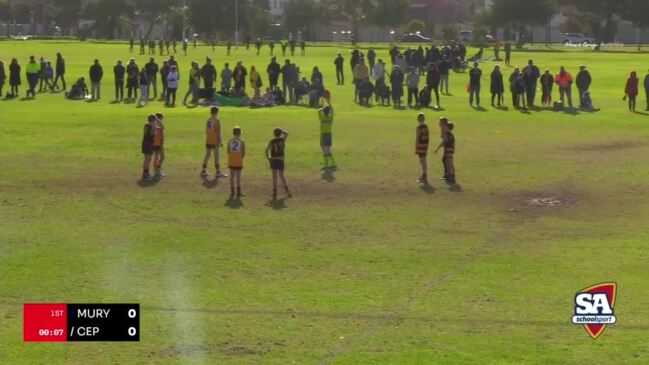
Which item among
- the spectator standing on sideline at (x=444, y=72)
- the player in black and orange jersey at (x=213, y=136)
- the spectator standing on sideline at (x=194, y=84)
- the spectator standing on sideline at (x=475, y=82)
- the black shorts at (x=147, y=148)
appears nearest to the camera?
the black shorts at (x=147, y=148)

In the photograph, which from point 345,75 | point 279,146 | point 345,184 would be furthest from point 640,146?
point 345,75

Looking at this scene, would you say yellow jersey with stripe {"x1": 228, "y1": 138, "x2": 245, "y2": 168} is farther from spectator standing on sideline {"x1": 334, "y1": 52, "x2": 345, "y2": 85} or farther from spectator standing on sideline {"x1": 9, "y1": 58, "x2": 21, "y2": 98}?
spectator standing on sideline {"x1": 334, "y1": 52, "x2": 345, "y2": 85}

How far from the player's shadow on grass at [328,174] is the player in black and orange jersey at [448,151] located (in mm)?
2649

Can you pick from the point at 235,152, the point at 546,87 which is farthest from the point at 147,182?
the point at 546,87

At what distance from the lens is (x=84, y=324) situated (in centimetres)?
1374

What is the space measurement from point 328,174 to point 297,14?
10991 centimetres

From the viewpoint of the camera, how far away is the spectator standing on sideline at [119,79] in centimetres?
4509

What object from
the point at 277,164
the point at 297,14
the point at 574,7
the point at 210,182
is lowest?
the point at 210,182

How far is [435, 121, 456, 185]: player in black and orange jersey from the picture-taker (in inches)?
1032

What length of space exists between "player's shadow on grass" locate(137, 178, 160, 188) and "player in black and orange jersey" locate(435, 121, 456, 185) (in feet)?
21.4

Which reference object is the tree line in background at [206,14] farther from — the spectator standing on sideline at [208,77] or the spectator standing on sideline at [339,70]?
the spectator standing on sideline at [208,77]

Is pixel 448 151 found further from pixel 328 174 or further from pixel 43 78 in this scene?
pixel 43 78

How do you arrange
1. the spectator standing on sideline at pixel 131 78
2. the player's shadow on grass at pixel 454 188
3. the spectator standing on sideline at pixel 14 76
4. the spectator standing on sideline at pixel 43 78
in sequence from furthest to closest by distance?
the spectator standing on sideline at pixel 43 78
the spectator standing on sideline at pixel 14 76
the spectator standing on sideline at pixel 131 78
the player's shadow on grass at pixel 454 188

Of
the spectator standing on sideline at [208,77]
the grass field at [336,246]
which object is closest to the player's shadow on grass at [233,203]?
the grass field at [336,246]
